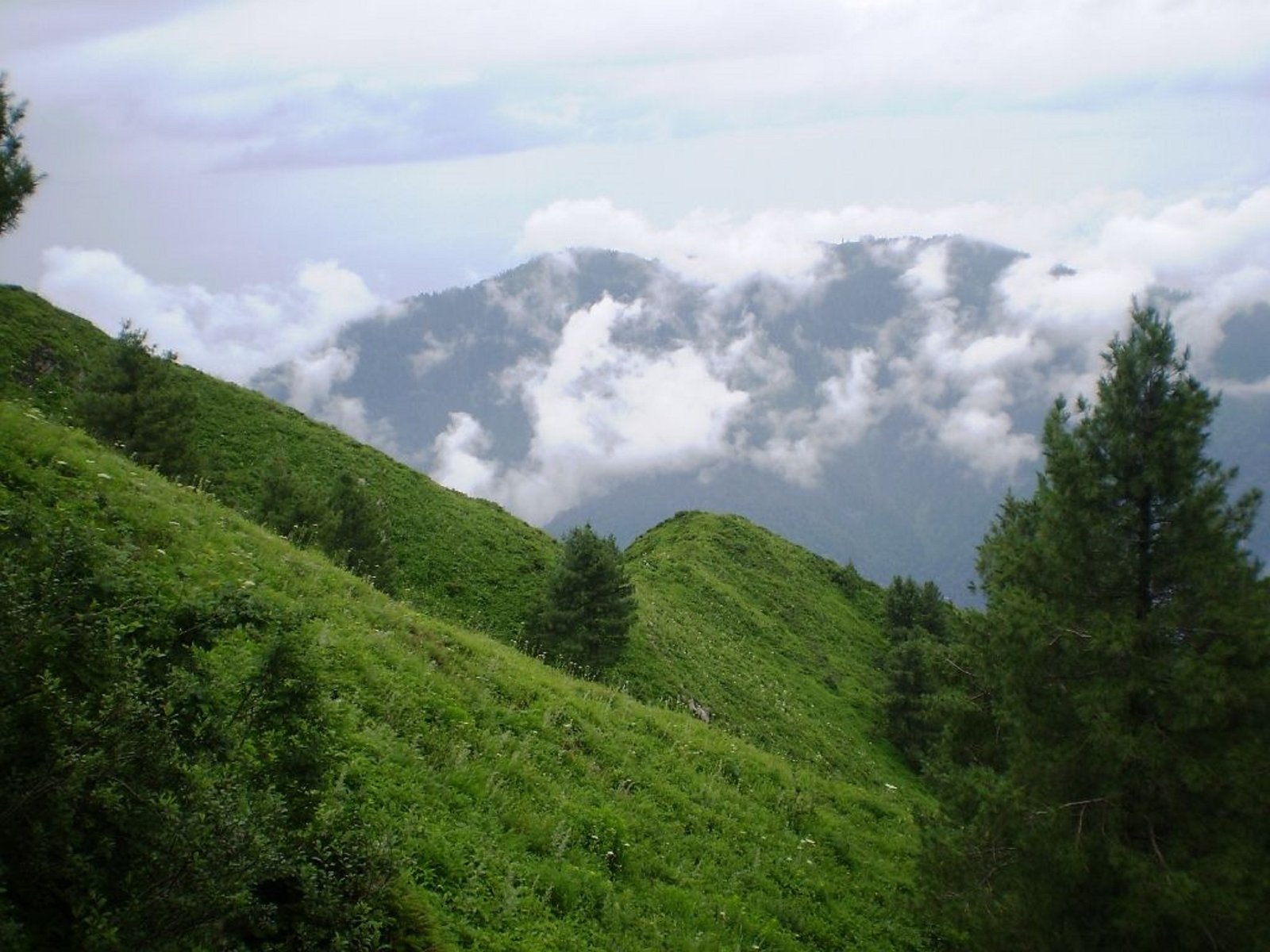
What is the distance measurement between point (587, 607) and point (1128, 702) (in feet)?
78.8

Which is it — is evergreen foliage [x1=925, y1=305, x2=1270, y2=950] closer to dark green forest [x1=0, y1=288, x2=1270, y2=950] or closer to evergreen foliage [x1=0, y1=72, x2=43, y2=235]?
dark green forest [x1=0, y1=288, x2=1270, y2=950]

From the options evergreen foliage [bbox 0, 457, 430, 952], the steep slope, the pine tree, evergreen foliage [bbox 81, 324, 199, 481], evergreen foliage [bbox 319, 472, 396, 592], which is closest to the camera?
evergreen foliage [bbox 0, 457, 430, 952]

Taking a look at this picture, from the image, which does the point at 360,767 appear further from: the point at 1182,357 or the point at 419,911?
the point at 1182,357

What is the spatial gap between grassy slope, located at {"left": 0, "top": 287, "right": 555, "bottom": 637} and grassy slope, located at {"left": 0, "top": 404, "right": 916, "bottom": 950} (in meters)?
20.6

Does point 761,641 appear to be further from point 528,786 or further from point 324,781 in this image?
point 324,781

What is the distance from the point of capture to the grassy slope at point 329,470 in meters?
38.1

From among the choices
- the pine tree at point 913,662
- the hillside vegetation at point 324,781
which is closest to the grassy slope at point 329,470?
the hillside vegetation at point 324,781

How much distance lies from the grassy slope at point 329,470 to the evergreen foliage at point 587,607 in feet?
15.1

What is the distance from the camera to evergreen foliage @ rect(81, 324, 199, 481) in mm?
27828

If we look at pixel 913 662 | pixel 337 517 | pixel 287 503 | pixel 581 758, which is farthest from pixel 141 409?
pixel 913 662

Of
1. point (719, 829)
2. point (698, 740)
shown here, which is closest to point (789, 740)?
point (698, 740)

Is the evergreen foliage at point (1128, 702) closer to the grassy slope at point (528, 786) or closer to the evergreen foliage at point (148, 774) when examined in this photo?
the grassy slope at point (528, 786)

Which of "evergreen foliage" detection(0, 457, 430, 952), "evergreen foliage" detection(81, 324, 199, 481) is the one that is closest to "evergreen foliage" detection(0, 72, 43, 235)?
"evergreen foliage" detection(81, 324, 199, 481)

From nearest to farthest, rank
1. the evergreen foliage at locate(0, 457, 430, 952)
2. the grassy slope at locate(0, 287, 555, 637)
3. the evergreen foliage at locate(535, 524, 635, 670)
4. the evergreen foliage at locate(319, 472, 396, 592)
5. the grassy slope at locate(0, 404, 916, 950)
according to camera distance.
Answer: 1. the evergreen foliage at locate(0, 457, 430, 952)
2. the grassy slope at locate(0, 404, 916, 950)
3. the evergreen foliage at locate(319, 472, 396, 592)
4. the evergreen foliage at locate(535, 524, 635, 670)
5. the grassy slope at locate(0, 287, 555, 637)
